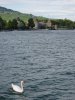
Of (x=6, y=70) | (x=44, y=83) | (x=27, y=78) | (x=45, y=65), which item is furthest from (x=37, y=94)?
(x=45, y=65)

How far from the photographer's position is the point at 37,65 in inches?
2188

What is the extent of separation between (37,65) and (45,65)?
1.26 m

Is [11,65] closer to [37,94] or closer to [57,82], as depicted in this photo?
[57,82]

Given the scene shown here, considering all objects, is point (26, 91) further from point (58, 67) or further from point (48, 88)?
point (58, 67)

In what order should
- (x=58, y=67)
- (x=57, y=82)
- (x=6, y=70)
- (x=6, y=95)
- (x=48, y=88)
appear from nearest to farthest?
1. (x=6, y=95)
2. (x=48, y=88)
3. (x=57, y=82)
4. (x=6, y=70)
5. (x=58, y=67)

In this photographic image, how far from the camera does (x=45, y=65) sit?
55.1 metres

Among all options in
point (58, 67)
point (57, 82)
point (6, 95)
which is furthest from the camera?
point (58, 67)

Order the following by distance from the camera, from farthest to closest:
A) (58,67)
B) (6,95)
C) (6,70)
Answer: (58,67) < (6,70) < (6,95)

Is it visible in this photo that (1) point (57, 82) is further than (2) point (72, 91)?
Yes

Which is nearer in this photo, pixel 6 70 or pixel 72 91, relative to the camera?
pixel 72 91

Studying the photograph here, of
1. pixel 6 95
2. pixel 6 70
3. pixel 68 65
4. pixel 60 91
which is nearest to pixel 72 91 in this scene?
pixel 60 91

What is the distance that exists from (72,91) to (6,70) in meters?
14.8

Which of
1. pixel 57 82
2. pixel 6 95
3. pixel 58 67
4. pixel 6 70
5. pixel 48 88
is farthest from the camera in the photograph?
pixel 58 67

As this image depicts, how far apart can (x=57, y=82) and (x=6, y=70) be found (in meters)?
10.4
